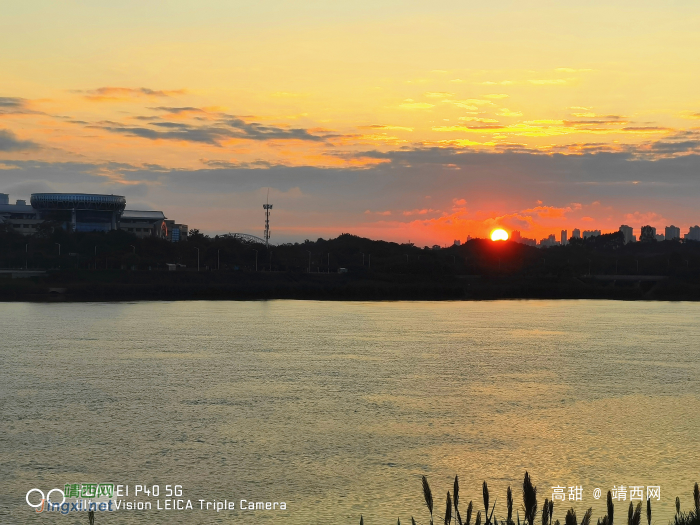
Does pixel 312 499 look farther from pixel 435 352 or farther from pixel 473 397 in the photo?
pixel 435 352

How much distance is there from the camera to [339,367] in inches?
1994

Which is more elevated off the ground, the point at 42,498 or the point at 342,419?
the point at 342,419

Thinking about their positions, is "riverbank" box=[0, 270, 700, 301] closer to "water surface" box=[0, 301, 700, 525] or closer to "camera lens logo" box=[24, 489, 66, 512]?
"water surface" box=[0, 301, 700, 525]

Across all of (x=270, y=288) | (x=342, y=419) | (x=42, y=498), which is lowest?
(x=42, y=498)

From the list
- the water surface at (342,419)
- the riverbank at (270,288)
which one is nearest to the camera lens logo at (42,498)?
the water surface at (342,419)

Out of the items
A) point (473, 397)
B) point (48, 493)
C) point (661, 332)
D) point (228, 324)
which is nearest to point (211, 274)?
point (228, 324)

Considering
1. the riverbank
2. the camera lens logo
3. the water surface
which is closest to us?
the camera lens logo

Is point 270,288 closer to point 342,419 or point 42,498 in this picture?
point 342,419

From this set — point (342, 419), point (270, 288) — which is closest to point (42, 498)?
point (342, 419)

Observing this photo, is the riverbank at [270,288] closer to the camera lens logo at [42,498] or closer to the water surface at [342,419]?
the water surface at [342,419]

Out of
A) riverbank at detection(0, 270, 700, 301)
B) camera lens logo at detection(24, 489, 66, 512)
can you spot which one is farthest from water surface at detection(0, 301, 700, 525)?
riverbank at detection(0, 270, 700, 301)

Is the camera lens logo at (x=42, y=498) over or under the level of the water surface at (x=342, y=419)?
under

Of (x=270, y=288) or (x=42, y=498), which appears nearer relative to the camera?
(x=42, y=498)

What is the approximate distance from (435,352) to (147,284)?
388 ft
